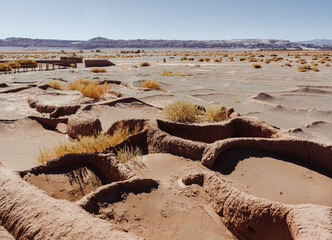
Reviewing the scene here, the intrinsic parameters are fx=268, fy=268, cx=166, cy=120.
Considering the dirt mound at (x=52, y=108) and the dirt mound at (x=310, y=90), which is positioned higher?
the dirt mound at (x=310, y=90)

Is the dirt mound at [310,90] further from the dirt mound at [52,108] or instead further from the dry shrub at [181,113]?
the dirt mound at [52,108]

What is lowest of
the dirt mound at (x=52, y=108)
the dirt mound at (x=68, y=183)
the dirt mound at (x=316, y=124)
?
the dirt mound at (x=68, y=183)

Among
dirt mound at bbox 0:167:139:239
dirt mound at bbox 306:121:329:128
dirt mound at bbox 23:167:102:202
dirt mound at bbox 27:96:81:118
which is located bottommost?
dirt mound at bbox 23:167:102:202

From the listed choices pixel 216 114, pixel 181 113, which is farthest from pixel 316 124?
pixel 181 113

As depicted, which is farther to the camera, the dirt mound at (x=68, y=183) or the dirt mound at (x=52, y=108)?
the dirt mound at (x=52, y=108)

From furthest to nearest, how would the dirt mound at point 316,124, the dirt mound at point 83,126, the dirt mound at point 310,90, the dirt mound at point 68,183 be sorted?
the dirt mound at point 310,90 < the dirt mound at point 316,124 < the dirt mound at point 83,126 < the dirt mound at point 68,183

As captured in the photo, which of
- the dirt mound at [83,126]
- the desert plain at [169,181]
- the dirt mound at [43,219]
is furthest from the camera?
the dirt mound at [83,126]

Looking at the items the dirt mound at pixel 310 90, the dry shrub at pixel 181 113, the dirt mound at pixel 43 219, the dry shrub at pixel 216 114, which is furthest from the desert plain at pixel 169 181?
the dirt mound at pixel 310 90

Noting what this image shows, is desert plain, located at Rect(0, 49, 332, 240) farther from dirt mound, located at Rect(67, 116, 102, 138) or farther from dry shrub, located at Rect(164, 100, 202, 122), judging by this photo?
dry shrub, located at Rect(164, 100, 202, 122)

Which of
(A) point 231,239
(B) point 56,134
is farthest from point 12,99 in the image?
(A) point 231,239

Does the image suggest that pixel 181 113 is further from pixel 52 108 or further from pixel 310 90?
pixel 310 90

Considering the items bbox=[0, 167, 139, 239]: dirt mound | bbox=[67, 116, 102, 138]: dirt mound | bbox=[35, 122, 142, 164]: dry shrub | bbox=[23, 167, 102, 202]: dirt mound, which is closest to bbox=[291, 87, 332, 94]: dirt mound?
bbox=[67, 116, 102, 138]: dirt mound

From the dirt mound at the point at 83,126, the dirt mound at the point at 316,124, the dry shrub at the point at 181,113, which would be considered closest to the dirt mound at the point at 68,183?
the dirt mound at the point at 83,126

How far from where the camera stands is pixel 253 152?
561 cm
